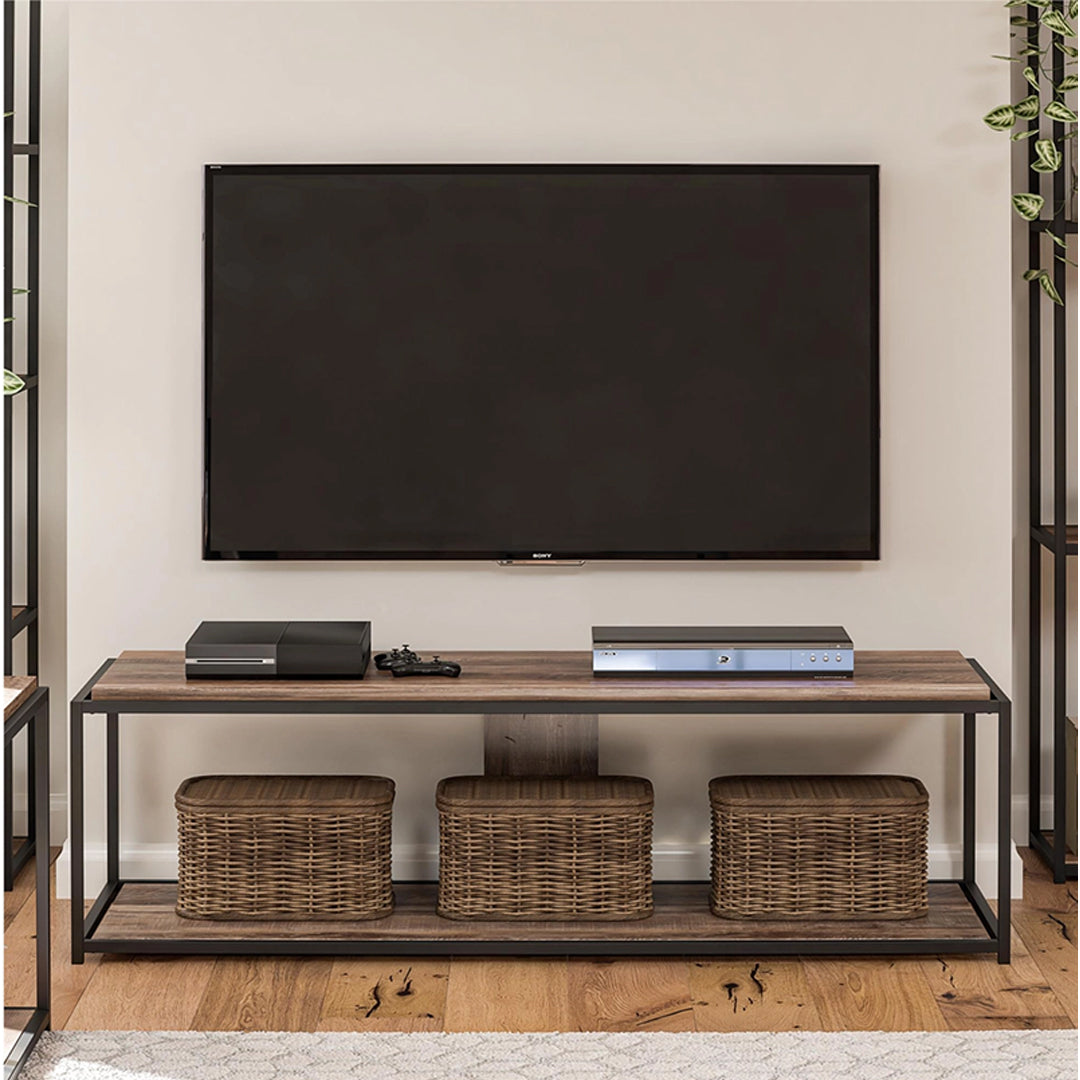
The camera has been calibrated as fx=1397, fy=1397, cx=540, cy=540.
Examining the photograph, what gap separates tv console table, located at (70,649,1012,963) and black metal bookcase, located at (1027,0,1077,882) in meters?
0.44

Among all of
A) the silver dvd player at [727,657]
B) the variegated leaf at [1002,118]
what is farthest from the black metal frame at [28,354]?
the variegated leaf at [1002,118]

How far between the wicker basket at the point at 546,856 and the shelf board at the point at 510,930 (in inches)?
1.5

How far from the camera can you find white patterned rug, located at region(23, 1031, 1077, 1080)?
2.58m

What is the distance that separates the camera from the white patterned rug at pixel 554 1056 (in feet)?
8.46

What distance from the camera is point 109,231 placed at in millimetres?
3408

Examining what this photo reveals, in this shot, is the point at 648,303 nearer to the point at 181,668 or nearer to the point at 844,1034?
the point at 181,668

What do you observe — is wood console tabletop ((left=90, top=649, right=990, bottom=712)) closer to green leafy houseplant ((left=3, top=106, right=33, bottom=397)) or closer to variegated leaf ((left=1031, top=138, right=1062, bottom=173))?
green leafy houseplant ((left=3, top=106, right=33, bottom=397))

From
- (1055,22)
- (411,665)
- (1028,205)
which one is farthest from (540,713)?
(1055,22)

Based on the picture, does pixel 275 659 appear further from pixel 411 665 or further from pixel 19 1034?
pixel 19 1034

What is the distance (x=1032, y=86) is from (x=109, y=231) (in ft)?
7.65

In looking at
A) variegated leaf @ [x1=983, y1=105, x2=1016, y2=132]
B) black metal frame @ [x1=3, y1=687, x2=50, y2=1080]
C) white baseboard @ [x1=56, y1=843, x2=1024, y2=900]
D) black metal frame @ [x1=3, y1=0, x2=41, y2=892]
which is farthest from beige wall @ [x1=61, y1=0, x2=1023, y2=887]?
black metal frame @ [x1=3, y1=687, x2=50, y2=1080]

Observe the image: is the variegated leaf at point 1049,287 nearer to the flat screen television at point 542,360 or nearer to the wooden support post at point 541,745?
the flat screen television at point 542,360

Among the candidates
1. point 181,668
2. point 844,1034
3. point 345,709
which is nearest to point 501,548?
point 345,709

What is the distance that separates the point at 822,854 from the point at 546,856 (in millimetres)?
627
